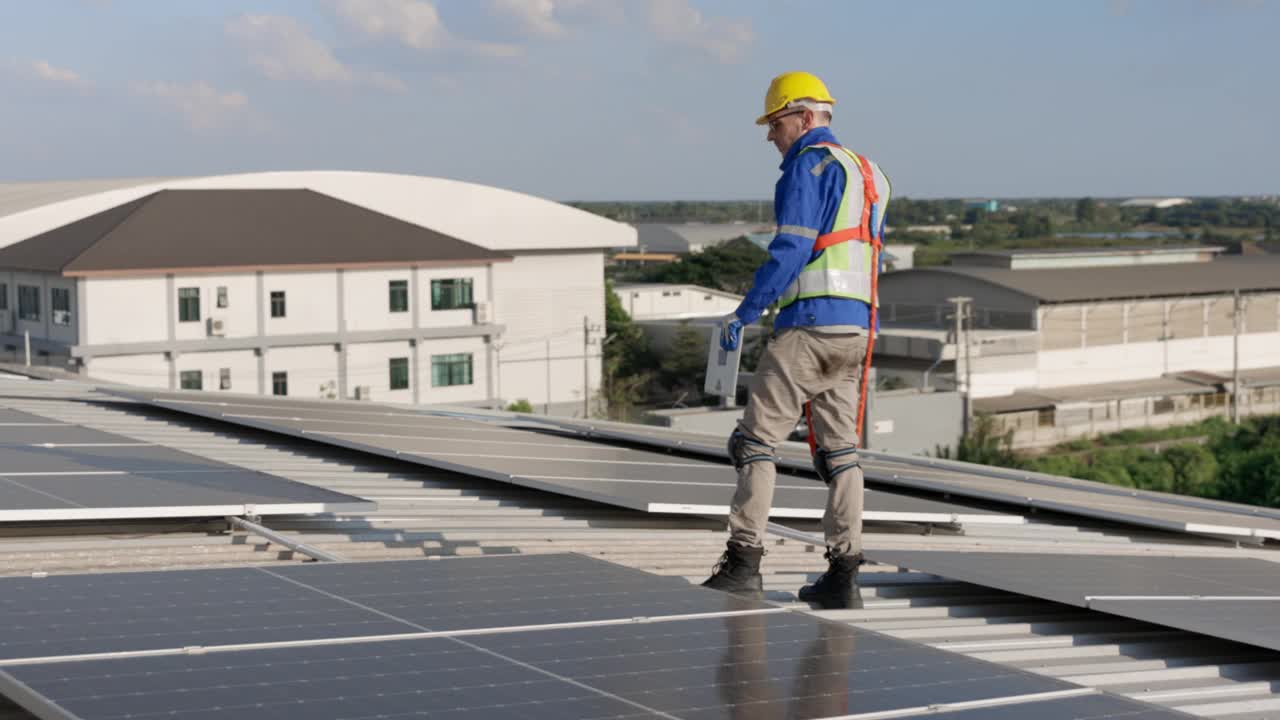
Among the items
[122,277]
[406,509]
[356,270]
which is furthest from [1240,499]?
[406,509]

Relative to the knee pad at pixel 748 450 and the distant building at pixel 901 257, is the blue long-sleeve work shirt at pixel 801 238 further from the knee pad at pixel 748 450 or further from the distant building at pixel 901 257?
the distant building at pixel 901 257

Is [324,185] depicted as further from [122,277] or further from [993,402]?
[993,402]

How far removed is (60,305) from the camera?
5625cm

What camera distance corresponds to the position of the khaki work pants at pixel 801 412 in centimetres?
749

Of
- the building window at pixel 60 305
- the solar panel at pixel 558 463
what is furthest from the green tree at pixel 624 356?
the solar panel at pixel 558 463

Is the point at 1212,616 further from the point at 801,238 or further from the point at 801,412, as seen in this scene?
the point at 801,238

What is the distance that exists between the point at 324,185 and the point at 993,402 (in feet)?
111

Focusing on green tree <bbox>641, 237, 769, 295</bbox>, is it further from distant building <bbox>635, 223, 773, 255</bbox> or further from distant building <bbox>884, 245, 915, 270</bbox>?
distant building <bbox>635, 223, 773, 255</bbox>

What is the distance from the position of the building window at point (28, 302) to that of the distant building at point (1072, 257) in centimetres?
6062

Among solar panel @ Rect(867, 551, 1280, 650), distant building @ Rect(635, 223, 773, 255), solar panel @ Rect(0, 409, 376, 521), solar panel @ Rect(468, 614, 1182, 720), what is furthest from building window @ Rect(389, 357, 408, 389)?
distant building @ Rect(635, 223, 773, 255)

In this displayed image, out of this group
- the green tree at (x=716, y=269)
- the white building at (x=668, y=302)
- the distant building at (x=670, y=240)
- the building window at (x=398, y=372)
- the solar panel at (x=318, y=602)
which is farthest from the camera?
the distant building at (x=670, y=240)

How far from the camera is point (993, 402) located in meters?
73.0

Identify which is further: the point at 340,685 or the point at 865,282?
the point at 865,282

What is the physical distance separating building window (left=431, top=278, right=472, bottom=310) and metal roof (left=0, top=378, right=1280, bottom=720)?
50942 mm
